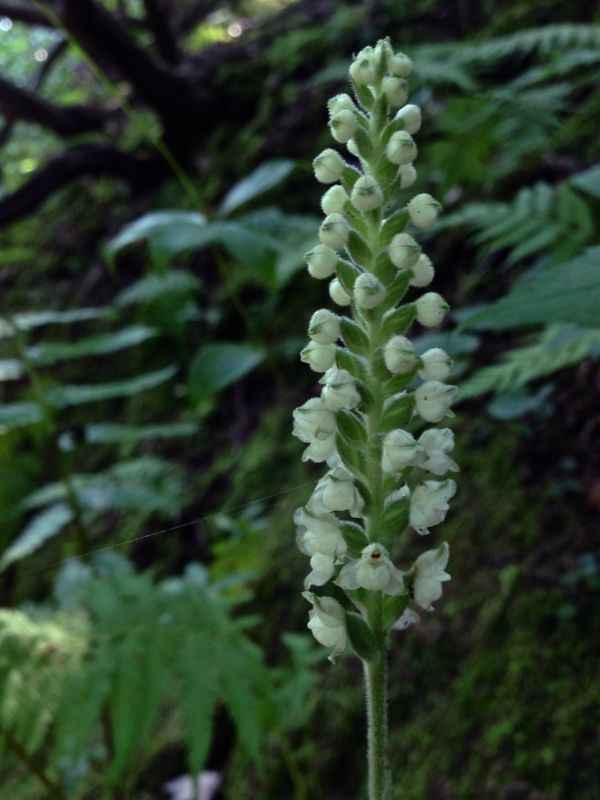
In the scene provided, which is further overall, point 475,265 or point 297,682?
point 475,265

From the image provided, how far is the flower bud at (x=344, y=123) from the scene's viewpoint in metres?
0.82

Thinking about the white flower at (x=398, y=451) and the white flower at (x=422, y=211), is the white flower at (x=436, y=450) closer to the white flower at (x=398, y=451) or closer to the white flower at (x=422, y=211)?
the white flower at (x=398, y=451)

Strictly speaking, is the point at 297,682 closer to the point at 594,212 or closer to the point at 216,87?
the point at 594,212

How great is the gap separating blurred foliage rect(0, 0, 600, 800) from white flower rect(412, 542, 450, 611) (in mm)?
330

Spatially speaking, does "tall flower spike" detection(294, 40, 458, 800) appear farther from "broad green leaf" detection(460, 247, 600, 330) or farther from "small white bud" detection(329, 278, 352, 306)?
"broad green leaf" detection(460, 247, 600, 330)

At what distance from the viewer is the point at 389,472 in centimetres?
77

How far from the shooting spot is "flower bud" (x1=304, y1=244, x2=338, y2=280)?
0.82 metres

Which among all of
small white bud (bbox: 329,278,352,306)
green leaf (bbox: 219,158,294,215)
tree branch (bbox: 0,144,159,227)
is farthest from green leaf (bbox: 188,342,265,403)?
tree branch (bbox: 0,144,159,227)

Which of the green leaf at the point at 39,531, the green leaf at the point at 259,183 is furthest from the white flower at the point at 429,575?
the green leaf at the point at 259,183

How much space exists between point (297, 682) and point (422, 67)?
2.32 metres

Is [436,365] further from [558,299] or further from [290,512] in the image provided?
[290,512]

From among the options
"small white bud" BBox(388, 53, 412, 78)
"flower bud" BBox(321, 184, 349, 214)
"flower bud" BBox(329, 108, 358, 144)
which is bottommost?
"flower bud" BBox(321, 184, 349, 214)

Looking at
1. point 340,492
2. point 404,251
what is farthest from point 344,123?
point 340,492

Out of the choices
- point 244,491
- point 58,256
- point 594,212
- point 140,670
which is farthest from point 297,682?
point 58,256
